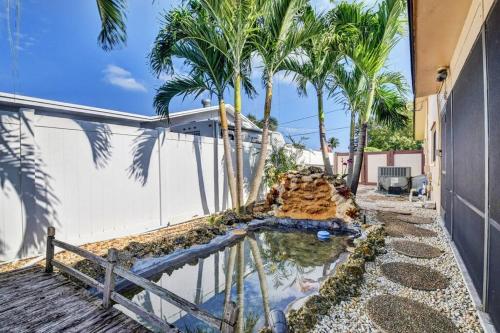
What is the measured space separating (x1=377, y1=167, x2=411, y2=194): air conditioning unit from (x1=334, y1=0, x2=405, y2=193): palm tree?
606 cm

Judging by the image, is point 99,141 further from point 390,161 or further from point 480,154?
point 390,161

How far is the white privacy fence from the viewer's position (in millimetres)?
3664

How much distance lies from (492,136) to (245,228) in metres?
4.43

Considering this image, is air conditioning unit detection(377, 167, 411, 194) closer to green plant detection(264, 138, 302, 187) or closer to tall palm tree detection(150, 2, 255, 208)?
green plant detection(264, 138, 302, 187)

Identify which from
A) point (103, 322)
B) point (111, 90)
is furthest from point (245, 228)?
point (111, 90)

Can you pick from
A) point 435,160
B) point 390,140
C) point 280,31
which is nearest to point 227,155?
point 280,31

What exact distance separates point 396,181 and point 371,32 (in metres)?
7.44

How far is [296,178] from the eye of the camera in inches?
277

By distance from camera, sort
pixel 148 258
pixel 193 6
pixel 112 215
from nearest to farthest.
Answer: pixel 148 258, pixel 112 215, pixel 193 6

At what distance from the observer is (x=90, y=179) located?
14.9ft

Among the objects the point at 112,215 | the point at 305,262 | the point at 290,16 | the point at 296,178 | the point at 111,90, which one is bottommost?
the point at 305,262

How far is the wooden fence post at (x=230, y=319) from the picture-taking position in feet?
5.05

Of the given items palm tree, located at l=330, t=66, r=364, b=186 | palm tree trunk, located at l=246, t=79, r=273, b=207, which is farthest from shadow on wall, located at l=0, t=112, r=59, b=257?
palm tree, located at l=330, t=66, r=364, b=186

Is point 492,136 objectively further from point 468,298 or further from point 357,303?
point 357,303
